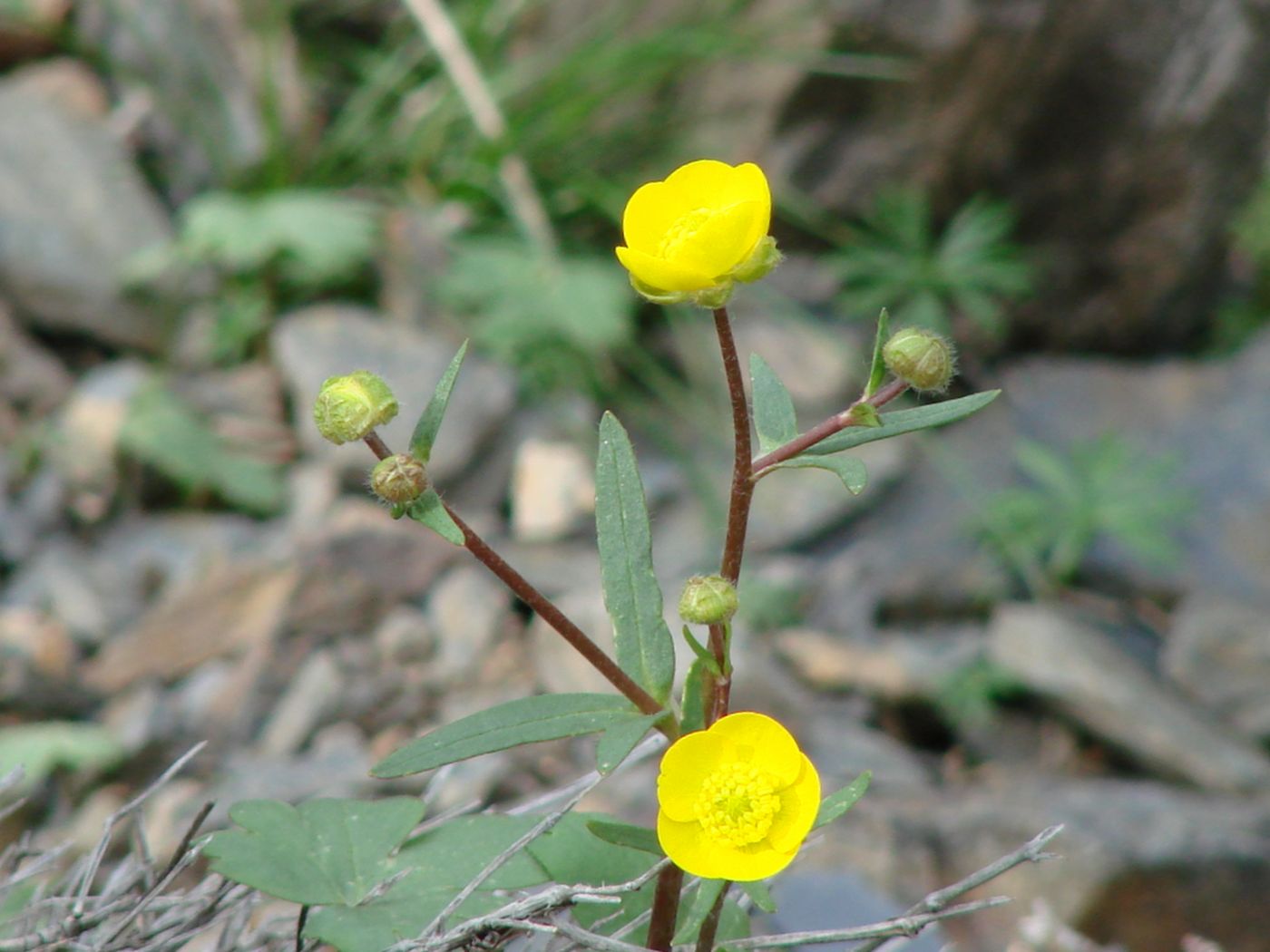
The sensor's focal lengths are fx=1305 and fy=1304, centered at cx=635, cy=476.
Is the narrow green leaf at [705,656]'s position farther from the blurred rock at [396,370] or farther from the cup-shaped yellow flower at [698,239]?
the blurred rock at [396,370]

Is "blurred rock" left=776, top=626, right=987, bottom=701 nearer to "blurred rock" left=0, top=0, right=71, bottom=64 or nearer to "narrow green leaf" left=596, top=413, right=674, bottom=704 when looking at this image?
"narrow green leaf" left=596, top=413, right=674, bottom=704

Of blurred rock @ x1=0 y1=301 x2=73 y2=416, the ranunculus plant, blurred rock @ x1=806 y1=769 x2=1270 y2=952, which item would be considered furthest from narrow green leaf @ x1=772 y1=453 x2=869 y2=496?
blurred rock @ x1=0 y1=301 x2=73 y2=416

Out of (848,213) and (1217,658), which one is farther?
(848,213)

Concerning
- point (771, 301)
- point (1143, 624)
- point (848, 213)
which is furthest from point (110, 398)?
point (1143, 624)

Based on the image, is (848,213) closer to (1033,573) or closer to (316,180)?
(1033,573)

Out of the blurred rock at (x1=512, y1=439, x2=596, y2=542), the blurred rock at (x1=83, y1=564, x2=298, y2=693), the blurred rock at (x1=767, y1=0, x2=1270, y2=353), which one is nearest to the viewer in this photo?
the blurred rock at (x1=83, y1=564, x2=298, y2=693)
